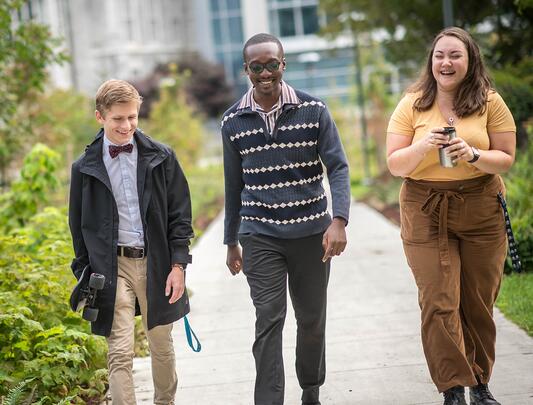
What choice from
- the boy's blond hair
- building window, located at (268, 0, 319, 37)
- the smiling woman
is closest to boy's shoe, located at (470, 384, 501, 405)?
the smiling woman

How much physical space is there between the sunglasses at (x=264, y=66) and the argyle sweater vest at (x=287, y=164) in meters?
0.21

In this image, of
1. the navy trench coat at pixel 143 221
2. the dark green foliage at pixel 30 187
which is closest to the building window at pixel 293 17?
the dark green foliage at pixel 30 187

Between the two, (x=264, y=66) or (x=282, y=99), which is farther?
(x=282, y=99)

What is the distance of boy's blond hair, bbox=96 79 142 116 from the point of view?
14.9 feet

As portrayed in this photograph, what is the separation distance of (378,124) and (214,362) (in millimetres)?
19076

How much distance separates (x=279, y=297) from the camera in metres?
4.87

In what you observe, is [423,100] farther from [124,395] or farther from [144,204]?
[124,395]

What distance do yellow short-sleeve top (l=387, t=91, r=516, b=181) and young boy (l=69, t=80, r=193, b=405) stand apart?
46.3 inches

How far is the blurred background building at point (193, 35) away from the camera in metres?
51.2

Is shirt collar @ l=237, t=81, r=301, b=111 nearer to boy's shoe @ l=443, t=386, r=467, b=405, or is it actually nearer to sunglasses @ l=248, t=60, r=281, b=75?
sunglasses @ l=248, t=60, r=281, b=75

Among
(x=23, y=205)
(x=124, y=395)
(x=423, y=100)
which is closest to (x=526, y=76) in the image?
(x=23, y=205)

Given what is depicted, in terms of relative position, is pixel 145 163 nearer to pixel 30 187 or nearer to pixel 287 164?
pixel 287 164

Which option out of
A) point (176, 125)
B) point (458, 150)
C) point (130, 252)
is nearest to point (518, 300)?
point (458, 150)

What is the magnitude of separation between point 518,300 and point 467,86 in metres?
3.46
